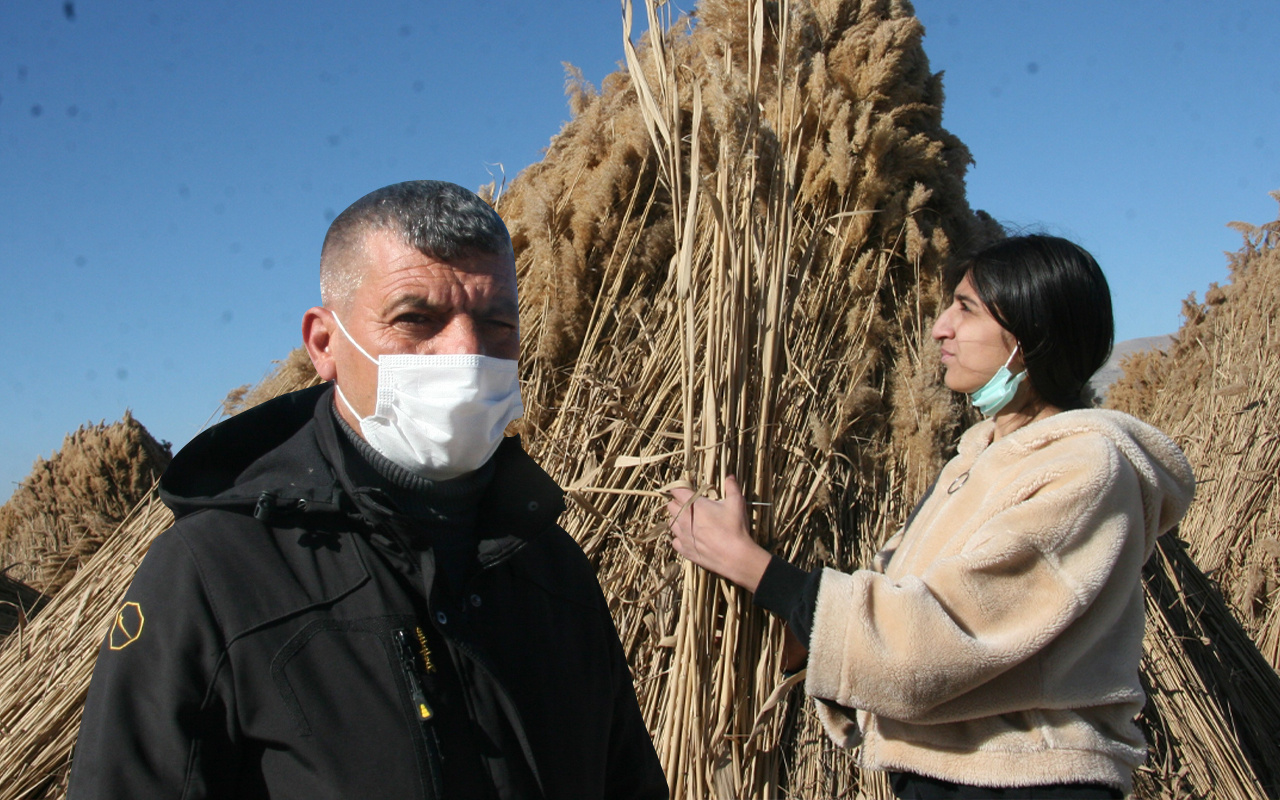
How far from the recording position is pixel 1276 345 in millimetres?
6000

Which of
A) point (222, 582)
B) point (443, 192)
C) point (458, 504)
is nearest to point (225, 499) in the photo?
point (222, 582)

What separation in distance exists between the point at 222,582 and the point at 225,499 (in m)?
0.12

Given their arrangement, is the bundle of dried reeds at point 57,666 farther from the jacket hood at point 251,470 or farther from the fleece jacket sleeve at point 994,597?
the fleece jacket sleeve at point 994,597

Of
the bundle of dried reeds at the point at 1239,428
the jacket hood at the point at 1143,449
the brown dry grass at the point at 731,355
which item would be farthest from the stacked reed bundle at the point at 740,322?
the bundle of dried reeds at the point at 1239,428

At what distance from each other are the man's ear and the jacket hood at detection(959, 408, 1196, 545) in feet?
4.20

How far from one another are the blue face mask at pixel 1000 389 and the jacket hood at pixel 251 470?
4.44 feet

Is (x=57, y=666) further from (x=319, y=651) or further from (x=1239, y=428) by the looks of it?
(x=1239, y=428)

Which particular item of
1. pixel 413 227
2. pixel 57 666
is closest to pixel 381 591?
pixel 413 227

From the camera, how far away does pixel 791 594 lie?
1746mm

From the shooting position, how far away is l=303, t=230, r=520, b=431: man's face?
4.20ft

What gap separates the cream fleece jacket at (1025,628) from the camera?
1.51 meters

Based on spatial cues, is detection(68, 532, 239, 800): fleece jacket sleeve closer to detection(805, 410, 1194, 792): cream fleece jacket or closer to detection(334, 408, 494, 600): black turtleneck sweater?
detection(334, 408, 494, 600): black turtleneck sweater

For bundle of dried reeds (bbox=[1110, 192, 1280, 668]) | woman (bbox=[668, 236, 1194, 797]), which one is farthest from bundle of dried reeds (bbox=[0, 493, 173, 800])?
bundle of dried reeds (bbox=[1110, 192, 1280, 668])

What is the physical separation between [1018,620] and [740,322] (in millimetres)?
969
